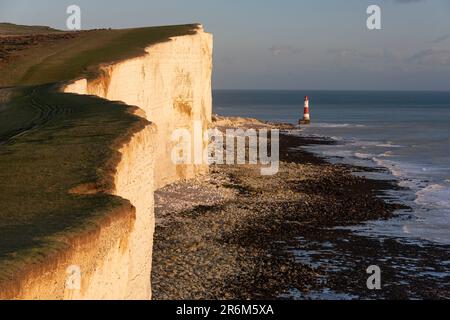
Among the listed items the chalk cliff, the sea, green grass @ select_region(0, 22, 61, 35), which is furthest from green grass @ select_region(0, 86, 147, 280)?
green grass @ select_region(0, 22, 61, 35)

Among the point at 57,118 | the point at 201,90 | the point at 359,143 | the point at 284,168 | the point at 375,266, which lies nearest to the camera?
the point at 57,118

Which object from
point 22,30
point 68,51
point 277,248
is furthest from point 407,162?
point 22,30

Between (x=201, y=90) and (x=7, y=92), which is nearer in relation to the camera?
(x=7, y=92)

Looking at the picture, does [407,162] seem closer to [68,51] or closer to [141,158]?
[68,51]

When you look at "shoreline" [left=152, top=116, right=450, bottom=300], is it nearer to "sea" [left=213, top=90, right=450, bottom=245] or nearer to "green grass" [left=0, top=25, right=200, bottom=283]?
"sea" [left=213, top=90, right=450, bottom=245]

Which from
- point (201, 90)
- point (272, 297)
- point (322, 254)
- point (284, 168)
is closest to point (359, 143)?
point (284, 168)

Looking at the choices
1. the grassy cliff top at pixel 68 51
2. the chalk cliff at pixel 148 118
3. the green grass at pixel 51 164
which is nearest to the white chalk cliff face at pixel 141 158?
the chalk cliff at pixel 148 118
